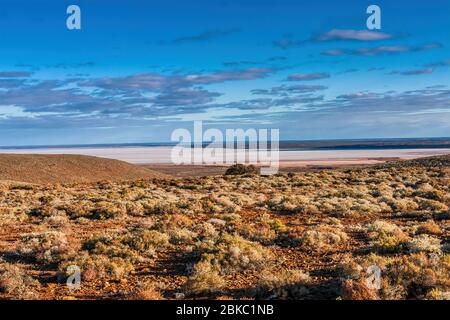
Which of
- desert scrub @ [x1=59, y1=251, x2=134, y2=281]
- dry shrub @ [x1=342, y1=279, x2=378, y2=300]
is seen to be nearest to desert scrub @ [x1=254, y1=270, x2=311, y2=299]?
dry shrub @ [x1=342, y1=279, x2=378, y2=300]

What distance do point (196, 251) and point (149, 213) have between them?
9.85 meters

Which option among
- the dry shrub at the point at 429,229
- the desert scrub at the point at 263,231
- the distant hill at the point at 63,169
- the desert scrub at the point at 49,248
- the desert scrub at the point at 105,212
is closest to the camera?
the desert scrub at the point at 49,248

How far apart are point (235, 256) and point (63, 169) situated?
183ft

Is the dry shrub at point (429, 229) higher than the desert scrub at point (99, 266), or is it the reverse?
the dry shrub at point (429, 229)

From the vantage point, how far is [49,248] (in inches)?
515

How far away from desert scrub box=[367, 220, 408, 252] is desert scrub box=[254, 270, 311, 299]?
397 cm

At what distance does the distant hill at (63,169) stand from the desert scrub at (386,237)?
48.0 meters

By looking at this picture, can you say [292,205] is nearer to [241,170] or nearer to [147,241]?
[147,241]

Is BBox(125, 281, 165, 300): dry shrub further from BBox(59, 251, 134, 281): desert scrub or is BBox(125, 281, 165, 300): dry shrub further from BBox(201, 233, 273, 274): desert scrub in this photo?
BBox(201, 233, 273, 274): desert scrub

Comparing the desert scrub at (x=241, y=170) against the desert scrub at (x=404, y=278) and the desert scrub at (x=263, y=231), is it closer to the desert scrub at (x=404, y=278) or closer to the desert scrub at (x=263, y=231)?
the desert scrub at (x=263, y=231)

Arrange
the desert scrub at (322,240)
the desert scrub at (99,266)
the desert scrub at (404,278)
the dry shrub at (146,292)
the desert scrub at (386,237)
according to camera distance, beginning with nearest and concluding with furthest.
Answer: the desert scrub at (404,278)
the dry shrub at (146,292)
the desert scrub at (99,266)
the desert scrub at (386,237)
the desert scrub at (322,240)

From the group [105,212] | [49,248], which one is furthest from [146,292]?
[105,212]

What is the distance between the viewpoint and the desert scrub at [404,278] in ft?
27.4

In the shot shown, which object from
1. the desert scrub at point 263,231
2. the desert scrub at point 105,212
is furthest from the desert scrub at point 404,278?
the desert scrub at point 105,212
